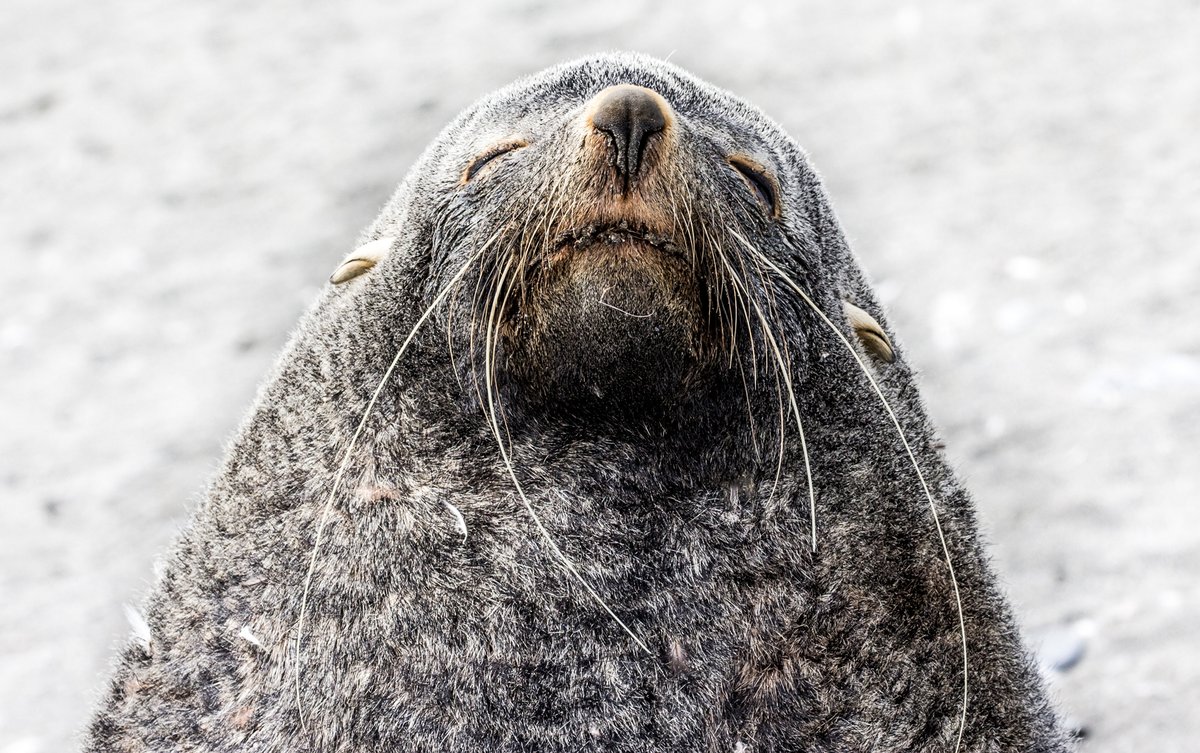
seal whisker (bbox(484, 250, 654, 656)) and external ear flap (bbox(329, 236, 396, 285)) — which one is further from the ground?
external ear flap (bbox(329, 236, 396, 285))

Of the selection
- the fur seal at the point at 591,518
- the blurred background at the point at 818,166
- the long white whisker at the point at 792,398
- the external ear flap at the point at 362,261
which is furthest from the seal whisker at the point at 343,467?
the blurred background at the point at 818,166

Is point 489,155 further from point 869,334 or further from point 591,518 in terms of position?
point 869,334

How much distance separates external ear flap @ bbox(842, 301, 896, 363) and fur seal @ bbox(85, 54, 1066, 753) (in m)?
0.12

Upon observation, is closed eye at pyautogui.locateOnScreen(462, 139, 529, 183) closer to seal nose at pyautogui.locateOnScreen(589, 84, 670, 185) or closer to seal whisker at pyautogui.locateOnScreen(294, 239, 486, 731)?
seal whisker at pyautogui.locateOnScreen(294, 239, 486, 731)

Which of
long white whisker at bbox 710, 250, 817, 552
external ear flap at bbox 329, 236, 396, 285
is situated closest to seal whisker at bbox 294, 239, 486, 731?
external ear flap at bbox 329, 236, 396, 285

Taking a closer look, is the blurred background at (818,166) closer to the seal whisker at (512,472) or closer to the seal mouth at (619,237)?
the seal whisker at (512,472)

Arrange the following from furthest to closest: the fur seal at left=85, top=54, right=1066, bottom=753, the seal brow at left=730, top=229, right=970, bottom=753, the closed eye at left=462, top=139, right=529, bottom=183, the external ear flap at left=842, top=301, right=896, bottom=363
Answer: the external ear flap at left=842, top=301, right=896, bottom=363, the closed eye at left=462, top=139, right=529, bottom=183, the seal brow at left=730, top=229, right=970, bottom=753, the fur seal at left=85, top=54, right=1066, bottom=753

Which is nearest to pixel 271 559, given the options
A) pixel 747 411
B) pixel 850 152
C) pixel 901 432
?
pixel 747 411

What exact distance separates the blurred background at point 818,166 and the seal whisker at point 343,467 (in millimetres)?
1786

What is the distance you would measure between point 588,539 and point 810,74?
4560 millimetres

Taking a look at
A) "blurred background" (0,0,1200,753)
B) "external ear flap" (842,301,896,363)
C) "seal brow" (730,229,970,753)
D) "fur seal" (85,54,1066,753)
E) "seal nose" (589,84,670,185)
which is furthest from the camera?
"blurred background" (0,0,1200,753)

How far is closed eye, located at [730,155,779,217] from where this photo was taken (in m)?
2.38

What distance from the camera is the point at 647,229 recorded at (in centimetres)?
203

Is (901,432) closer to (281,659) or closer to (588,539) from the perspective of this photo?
(588,539)
